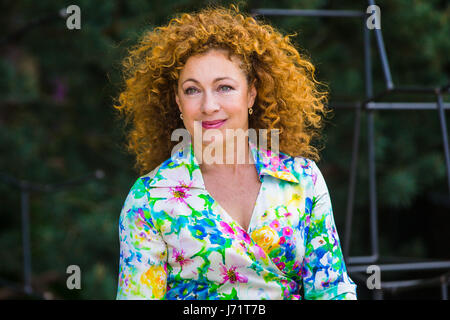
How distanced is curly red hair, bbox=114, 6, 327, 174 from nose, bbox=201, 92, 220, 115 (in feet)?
0.38

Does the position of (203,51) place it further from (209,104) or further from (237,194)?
(237,194)

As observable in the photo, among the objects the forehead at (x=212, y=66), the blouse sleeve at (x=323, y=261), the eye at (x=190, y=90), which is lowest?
the blouse sleeve at (x=323, y=261)

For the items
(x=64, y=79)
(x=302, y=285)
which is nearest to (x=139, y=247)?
(x=302, y=285)

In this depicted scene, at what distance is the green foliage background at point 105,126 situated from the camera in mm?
2578

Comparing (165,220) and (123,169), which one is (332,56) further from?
(165,220)

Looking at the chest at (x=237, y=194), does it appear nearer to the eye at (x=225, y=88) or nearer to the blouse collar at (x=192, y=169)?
the blouse collar at (x=192, y=169)

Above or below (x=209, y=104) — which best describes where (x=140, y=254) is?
below

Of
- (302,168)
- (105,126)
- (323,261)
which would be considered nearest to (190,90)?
(302,168)

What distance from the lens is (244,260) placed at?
1.10 m

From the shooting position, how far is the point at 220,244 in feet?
3.61

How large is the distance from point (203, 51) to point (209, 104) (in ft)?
0.44

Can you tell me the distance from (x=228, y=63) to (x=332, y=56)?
1.84m

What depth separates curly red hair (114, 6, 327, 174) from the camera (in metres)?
1.20

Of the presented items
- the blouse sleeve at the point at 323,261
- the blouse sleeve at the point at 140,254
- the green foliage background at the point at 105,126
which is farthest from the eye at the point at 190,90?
the green foliage background at the point at 105,126
